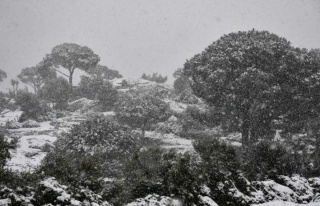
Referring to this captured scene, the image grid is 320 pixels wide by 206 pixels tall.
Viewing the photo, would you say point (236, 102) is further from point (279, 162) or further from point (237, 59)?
point (279, 162)

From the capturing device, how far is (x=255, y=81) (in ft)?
79.0

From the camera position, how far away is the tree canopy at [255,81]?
2452 cm

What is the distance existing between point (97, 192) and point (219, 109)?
68.1 feet

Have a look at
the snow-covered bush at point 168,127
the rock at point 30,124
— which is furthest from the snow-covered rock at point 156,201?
the rock at point 30,124

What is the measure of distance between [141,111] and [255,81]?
13242 mm

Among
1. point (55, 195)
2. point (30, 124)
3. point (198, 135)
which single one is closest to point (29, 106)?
point (30, 124)

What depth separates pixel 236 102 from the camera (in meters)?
25.5

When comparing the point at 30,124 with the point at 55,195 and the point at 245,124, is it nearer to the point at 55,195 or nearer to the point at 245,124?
the point at 245,124

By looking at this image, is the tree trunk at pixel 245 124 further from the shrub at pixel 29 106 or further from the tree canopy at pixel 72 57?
the tree canopy at pixel 72 57

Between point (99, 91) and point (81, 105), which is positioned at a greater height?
point (99, 91)

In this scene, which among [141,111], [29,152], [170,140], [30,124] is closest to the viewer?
[29,152]

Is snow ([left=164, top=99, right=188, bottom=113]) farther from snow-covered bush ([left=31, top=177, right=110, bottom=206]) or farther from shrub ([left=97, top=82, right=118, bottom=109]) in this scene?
snow-covered bush ([left=31, top=177, right=110, bottom=206])

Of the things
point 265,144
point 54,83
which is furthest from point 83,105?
point 265,144

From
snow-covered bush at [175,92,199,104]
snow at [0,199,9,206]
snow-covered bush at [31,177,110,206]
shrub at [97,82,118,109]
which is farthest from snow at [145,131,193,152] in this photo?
snow at [0,199,9,206]
